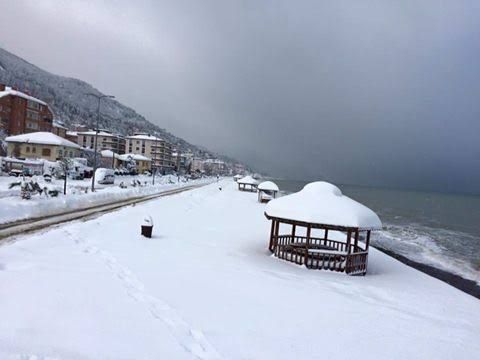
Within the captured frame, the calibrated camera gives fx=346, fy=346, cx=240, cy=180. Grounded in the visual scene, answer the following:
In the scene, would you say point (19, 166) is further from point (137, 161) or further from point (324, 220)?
point (137, 161)

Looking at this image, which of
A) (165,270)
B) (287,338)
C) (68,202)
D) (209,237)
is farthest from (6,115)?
(287,338)

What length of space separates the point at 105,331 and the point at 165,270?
4436mm

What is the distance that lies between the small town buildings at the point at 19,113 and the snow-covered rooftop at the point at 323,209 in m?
71.1

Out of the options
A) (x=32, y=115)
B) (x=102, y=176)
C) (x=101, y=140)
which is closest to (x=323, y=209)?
(x=102, y=176)

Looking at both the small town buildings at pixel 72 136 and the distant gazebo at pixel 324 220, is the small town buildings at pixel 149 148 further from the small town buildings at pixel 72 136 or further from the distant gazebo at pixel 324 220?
the distant gazebo at pixel 324 220

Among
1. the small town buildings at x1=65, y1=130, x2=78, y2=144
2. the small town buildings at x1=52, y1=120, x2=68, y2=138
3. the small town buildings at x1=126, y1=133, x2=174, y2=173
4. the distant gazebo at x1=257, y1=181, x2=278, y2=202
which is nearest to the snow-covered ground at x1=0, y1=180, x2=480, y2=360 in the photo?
the distant gazebo at x1=257, y1=181, x2=278, y2=202

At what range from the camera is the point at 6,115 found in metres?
73.6

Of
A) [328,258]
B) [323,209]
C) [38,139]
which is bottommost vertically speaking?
[328,258]

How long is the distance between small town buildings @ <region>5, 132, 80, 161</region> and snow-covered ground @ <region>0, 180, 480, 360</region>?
49.7 m

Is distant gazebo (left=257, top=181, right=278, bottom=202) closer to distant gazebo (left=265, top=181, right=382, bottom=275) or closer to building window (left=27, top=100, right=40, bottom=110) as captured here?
distant gazebo (left=265, top=181, right=382, bottom=275)

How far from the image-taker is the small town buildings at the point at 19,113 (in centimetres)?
7306

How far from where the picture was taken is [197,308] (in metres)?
7.91

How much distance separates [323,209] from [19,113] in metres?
82.1

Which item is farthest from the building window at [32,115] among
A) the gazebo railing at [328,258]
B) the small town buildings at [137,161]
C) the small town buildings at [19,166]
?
the gazebo railing at [328,258]
